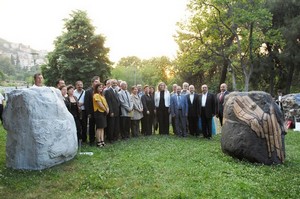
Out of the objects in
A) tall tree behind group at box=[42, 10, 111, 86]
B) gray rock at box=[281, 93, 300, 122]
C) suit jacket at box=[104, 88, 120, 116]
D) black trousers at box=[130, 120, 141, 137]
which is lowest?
black trousers at box=[130, 120, 141, 137]

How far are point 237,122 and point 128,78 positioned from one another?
59.4 metres

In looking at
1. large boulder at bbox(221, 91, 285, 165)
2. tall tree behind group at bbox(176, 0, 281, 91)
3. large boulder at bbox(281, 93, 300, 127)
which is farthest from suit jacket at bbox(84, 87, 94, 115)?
tall tree behind group at bbox(176, 0, 281, 91)

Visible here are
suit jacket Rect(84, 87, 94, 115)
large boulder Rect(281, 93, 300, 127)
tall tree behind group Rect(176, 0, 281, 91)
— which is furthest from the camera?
tall tree behind group Rect(176, 0, 281, 91)

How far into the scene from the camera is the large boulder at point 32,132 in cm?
661

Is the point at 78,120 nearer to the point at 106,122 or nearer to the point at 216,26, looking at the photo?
the point at 106,122

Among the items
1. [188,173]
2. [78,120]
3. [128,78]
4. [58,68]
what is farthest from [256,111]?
[128,78]

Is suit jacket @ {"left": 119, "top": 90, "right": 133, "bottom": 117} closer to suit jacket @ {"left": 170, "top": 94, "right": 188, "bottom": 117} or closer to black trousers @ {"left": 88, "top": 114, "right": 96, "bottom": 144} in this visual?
black trousers @ {"left": 88, "top": 114, "right": 96, "bottom": 144}

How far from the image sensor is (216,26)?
25453 millimetres

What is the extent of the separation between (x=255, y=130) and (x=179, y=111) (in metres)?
4.83

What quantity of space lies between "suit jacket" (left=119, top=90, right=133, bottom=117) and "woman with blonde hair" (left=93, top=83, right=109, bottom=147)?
1.44 m

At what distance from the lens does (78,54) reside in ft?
104

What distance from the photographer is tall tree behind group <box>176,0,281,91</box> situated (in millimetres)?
22828

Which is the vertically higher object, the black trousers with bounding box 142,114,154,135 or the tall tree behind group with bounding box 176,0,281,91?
the tall tree behind group with bounding box 176,0,281,91

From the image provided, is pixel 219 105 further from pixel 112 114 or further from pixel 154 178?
pixel 154 178
